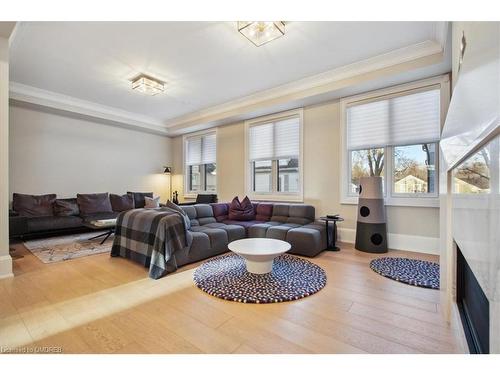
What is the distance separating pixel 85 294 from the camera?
2.12 m

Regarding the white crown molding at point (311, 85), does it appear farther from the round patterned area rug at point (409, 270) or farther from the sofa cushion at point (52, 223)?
the sofa cushion at point (52, 223)

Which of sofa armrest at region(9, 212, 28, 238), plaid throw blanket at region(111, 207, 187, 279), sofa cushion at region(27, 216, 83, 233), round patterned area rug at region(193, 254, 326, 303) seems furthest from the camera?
sofa cushion at region(27, 216, 83, 233)

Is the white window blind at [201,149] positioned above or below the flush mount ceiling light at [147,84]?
below

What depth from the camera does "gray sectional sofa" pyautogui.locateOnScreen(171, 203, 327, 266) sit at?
304 centimetres

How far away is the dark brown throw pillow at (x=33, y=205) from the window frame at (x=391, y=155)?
5517 millimetres

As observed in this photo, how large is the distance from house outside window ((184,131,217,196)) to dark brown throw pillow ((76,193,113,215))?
212 cm

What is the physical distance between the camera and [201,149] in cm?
640

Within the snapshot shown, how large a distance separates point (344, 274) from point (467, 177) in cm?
183

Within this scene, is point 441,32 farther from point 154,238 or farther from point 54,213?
point 54,213

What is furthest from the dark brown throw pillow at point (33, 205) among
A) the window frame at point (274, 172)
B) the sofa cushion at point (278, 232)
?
the sofa cushion at point (278, 232)

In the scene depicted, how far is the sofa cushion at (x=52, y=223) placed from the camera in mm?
4000

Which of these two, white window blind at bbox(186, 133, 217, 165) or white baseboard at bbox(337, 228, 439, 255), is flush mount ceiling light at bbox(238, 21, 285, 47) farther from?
white window blind at bbox(186, 133, 217, 165)

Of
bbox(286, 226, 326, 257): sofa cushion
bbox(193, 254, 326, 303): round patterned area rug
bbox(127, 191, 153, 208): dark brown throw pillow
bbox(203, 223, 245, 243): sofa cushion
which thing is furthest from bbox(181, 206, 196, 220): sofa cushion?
bbox(127, 191, 153, 208): dark brown throw pillow
